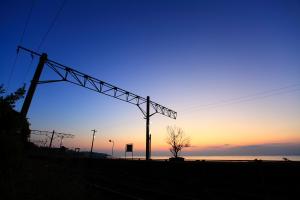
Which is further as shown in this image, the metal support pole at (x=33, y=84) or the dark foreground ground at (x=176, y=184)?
the metal support pole at (x=33, y=84)

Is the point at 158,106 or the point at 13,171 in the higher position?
the point at 158,106

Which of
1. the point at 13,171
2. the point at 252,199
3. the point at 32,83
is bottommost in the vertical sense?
the point at 252,199

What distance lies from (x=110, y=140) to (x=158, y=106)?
1898 inches

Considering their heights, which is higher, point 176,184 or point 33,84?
point 33,84

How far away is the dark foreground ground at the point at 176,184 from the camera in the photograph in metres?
9.12

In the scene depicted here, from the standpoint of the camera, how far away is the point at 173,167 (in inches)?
838

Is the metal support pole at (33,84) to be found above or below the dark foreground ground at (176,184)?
above

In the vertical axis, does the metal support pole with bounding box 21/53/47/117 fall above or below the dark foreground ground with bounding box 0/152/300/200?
above

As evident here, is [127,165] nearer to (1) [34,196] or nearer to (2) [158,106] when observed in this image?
(2) [158,106]

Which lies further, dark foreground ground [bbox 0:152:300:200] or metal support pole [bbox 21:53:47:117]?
metal support pole [bbox 21:53:47:117]

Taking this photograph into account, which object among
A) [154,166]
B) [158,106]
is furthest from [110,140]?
[154,166]

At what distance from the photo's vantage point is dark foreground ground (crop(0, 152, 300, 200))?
912 cm

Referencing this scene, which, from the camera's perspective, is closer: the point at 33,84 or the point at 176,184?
the point at 176,184

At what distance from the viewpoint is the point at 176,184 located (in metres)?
16.6
